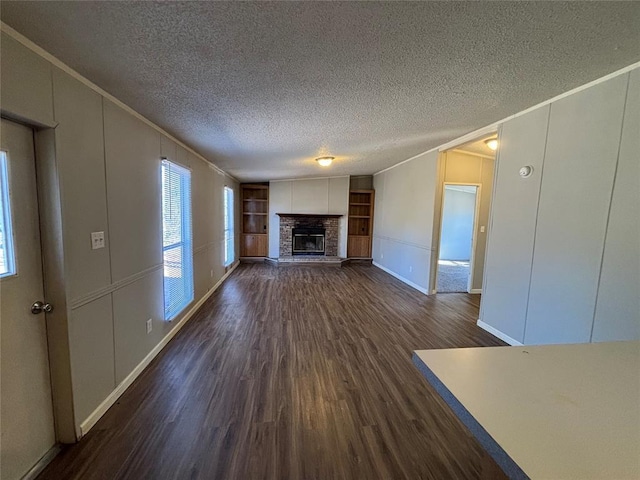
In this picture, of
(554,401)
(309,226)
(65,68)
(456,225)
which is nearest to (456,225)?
(456,225)

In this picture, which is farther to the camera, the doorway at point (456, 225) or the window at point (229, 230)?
the doorway at point (456, 225)

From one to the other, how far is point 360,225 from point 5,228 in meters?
7.72

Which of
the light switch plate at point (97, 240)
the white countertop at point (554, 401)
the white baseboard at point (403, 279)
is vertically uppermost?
the light switch plate at point (97, 240)

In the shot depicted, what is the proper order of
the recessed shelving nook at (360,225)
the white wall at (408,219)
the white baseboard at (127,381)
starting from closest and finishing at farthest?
the white baseboard at (127,381) → the white wall at (408,219) → the recessed shelving nook at (360,225)

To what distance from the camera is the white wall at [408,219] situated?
5.01 m

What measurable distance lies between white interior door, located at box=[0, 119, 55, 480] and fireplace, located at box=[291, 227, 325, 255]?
6.56 meters

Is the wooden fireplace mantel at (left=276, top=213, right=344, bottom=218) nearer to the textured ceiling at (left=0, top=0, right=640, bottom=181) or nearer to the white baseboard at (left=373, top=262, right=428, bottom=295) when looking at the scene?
the white baseboard at (left=373, top=262, right=428, bottom=295)

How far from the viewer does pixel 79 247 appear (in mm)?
1728

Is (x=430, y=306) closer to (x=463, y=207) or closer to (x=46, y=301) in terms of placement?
(x=46, y=301)

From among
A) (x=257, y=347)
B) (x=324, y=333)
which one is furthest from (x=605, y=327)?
(x=257, y=347)

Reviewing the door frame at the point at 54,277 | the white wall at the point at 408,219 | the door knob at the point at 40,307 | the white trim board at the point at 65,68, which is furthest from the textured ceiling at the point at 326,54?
the white wall at the point at 408,219

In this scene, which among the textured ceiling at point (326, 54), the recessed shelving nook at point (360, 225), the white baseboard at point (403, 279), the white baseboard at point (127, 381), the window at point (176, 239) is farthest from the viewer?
the recessed shelving nook at point (360, 225)

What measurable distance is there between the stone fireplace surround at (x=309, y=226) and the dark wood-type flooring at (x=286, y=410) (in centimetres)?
427

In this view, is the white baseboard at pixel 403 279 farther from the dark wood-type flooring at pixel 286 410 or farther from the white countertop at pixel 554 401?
the white countertop at pixel 554 401
